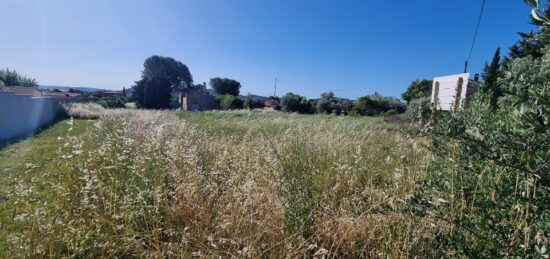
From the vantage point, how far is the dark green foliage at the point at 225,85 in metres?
56.4

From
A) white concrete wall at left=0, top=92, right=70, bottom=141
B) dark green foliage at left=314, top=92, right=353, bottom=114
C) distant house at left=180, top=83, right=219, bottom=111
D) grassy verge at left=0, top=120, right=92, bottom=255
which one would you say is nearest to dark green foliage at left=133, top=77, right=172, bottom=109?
distant house at left=180, top=83, right=219, bottom=111

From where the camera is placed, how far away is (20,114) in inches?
413

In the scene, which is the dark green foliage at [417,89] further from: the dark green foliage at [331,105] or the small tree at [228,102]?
the small tree at [228,102]

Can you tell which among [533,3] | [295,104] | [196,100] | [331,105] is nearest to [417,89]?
[331,105]

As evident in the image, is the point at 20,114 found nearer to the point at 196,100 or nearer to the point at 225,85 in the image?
the point at 196,100

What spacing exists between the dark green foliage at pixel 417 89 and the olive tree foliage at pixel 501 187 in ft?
123

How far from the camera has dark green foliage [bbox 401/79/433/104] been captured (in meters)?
36.3

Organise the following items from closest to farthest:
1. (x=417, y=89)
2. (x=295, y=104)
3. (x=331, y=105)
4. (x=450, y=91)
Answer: (x=450, y=91)
(x=331, y=105)
(x=295, y=104)
(x=417, y=89)

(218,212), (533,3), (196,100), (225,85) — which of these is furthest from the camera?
(225,85)

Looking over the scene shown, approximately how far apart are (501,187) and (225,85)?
56684 mm

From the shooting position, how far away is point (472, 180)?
1899 millimetres

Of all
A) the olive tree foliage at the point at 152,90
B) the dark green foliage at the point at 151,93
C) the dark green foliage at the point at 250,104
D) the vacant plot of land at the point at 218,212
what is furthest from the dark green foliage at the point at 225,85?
the vacant plot of land at the point at 218,212

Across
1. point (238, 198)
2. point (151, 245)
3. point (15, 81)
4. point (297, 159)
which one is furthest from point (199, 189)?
point (15, 81)

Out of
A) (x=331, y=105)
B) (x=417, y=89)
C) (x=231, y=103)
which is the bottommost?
(x=231, y=103)
